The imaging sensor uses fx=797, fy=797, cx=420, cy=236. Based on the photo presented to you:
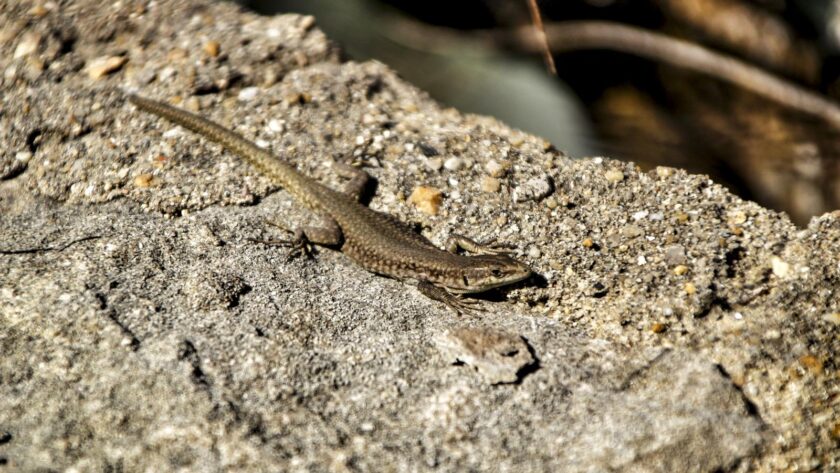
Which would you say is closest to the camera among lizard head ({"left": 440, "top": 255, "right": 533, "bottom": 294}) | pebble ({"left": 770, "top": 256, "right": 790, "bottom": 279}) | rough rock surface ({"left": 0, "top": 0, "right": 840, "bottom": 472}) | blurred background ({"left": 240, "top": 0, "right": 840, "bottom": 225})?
blurred background ({"left": 240, "top": 0, "right": 840, "bottom": 225})

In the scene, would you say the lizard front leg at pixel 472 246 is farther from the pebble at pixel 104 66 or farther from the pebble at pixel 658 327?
the pebble at pixel 104 66

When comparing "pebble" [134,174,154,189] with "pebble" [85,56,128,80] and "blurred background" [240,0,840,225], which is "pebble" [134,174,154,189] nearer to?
"pebble" [85,56,128,80]

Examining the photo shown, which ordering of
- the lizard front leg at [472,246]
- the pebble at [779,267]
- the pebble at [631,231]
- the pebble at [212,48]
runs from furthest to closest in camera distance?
the pebble at [212,48]
the lizard front leg at [472,246]
the pebble at [631,231]
the pebble at [779,267]

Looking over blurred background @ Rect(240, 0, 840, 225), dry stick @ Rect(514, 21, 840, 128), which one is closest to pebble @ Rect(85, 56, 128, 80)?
blurred background @ Rect(240, 0, 840, 225)

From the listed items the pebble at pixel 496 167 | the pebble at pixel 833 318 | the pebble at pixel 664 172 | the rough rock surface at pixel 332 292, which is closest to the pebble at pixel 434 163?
the rough rock surface at pixel 332 292

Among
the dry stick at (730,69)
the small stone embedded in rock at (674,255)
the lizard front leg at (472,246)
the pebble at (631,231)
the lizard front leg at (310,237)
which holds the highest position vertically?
the dry stick at (730,69)

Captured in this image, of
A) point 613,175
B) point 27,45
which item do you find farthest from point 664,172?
point 27,45
